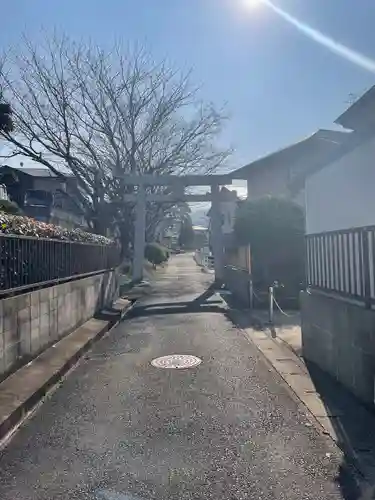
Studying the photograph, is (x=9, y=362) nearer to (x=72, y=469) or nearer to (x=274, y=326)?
(x=72, y=469)

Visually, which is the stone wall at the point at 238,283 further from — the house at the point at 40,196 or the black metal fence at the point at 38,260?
the house at the point at 40,196

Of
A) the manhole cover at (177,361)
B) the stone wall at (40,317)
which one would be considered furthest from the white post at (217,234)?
the manhole cover at (177,361)

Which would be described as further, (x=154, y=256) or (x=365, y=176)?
(x=154, y=256)

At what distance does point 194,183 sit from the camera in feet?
81.1

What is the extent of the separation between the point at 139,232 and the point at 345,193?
1774cm

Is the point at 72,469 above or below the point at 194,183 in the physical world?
below

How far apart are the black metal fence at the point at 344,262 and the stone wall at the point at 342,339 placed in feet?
0.59

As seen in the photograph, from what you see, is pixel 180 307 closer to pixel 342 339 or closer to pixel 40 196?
pixel 342 339

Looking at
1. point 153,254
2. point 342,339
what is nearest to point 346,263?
point 342,339

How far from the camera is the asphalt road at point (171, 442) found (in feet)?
11.7

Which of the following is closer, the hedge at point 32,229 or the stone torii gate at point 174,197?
the hedge at point 32,229

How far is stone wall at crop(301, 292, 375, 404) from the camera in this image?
5.29 meters

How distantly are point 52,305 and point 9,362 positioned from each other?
2437 mm

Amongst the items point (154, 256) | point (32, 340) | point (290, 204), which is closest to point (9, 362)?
point (32, 340)
